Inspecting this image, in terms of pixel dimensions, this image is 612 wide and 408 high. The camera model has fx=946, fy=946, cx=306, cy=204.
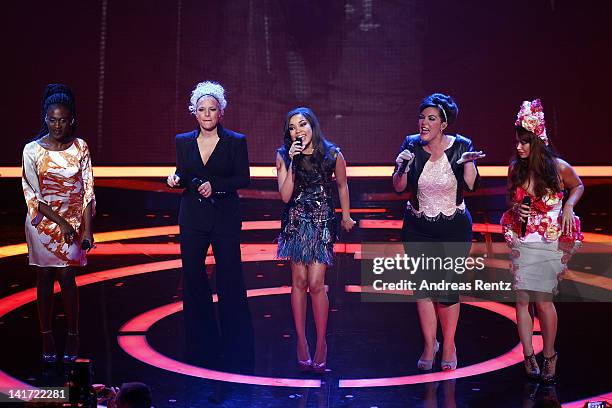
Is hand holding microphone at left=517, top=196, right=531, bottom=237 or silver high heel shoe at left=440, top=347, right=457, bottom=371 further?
silver high heel shoe at left=440, top=347, right=457, bottom=371

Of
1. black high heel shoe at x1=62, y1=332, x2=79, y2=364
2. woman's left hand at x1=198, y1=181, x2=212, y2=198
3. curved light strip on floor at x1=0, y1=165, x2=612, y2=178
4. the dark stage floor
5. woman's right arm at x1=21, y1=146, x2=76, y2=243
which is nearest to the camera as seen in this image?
the dark stage floor

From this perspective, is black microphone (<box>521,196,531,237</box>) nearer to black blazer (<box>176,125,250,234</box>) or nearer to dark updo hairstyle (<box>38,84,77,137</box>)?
black blazer (<box>176,125,250,234</box>)

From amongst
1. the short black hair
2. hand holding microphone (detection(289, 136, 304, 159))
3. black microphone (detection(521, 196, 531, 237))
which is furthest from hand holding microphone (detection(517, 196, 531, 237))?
the short black hair

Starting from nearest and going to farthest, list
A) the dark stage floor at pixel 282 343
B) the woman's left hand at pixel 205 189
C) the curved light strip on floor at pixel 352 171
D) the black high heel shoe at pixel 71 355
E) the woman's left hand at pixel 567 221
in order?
the dark stage floor at pixel 282 343 < the woman's left hand at pixel 567 221 < the black high heel shoe at pixel 71 355 < the woman's left hand at pixel 205 189 < the curved light strip on floor at pixel 352 171

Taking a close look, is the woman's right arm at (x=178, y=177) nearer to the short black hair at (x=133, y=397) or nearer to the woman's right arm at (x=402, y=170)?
the woman's right arm at (x=402, y=170)

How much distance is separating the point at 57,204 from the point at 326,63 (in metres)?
6.33

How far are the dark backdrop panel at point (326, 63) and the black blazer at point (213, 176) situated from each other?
545 centimetres

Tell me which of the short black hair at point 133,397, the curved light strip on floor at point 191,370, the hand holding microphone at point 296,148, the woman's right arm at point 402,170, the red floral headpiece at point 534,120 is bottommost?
the curved light strip on floor at point 191,370

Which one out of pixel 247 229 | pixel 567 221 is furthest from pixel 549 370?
pixel 247 229

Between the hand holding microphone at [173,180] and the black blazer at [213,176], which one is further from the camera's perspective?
the black blazer at [213,176]

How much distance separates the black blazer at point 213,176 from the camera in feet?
18.2

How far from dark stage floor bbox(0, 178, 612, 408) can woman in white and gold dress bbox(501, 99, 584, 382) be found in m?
0.25

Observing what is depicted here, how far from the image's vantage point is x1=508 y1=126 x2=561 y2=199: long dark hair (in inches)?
189

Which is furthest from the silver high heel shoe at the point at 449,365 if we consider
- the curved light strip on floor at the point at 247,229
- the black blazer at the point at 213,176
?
the curved light strip on floor at the point at 247,229
